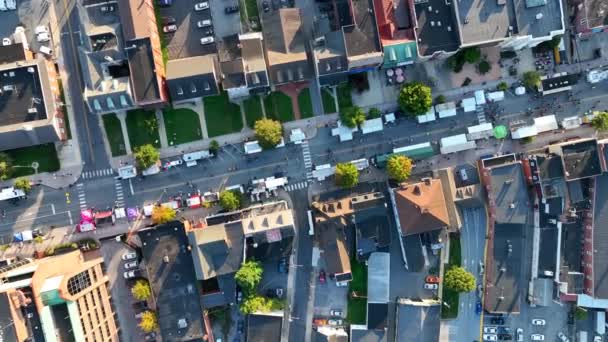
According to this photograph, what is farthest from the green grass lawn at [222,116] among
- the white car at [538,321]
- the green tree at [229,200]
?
the white car at [538,321]

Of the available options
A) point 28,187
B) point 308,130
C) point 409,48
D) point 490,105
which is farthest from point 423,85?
point 28,187

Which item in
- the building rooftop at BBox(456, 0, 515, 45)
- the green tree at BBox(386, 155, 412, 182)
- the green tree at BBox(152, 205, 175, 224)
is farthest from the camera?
the green tree at BBox(386, 155, 412, 182)

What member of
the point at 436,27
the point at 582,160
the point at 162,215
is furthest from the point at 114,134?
the point at 582,160

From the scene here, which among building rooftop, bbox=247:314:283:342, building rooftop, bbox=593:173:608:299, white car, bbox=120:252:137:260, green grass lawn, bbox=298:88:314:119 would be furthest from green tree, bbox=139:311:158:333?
building rooftop, bbox=593:173:608:299

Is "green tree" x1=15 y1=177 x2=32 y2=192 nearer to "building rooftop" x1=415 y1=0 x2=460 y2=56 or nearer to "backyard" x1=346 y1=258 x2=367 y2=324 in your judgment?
"backyard" x1=346 y1=258 x2=367 y2=324

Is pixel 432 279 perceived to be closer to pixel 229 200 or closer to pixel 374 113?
pixel 374 113

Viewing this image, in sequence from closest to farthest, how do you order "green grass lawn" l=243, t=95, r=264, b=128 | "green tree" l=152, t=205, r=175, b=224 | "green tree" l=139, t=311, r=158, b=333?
"green tree" l=139, t=311, r=158, b=333 → "green tree" l=152, t=205, r=175, b=224 → "green grass lawn" l=243, t=95, r=264, b=128
